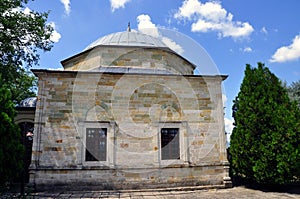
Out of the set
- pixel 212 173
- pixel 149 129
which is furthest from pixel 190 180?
pixel 149 129

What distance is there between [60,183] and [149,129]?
3603mm

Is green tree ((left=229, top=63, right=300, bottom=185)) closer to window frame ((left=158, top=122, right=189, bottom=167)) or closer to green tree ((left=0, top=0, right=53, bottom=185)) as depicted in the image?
window frame ((left=158, top=122, right=189, bottom=167))

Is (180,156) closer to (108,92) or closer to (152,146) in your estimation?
(152,146)

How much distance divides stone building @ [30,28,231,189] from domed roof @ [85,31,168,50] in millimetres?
3288

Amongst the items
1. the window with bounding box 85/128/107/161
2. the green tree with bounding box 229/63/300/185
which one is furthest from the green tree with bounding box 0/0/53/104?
the green tree with bounding box 229/63/300/185

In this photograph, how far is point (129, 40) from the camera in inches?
473

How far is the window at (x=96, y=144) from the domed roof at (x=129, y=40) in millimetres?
4898

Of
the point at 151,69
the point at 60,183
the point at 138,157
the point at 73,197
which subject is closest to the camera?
the point at 73,197

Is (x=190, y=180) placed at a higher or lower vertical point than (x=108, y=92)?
lower

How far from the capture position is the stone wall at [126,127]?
8.09m

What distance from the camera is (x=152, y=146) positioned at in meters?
8.58

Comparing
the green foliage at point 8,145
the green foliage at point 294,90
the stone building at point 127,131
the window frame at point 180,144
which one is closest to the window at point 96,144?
the stone building at point 127,131

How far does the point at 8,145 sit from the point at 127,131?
381 cm

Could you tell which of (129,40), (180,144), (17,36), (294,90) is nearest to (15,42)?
(17,36)
